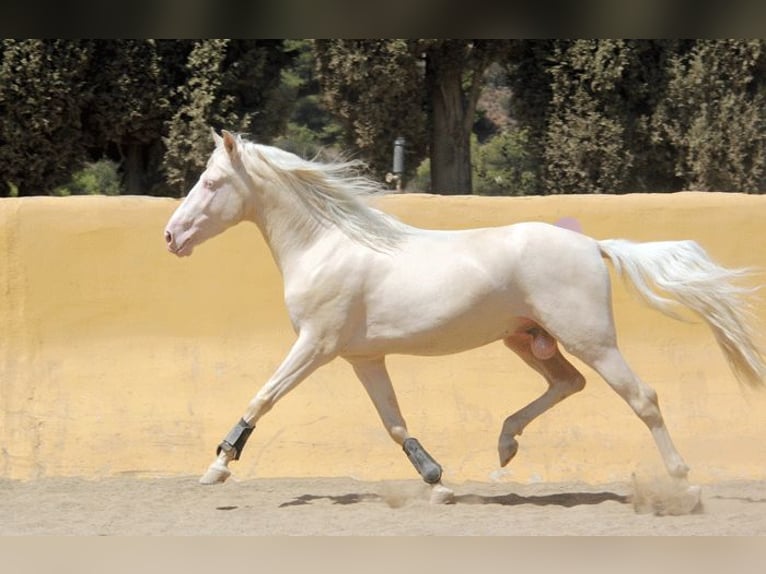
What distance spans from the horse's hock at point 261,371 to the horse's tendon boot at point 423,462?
0.80 m

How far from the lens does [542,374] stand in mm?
7188

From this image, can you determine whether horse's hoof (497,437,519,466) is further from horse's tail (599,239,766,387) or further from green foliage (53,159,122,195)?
green foliage (53,159,122,195)

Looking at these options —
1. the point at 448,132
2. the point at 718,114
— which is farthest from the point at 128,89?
the point at 718,114

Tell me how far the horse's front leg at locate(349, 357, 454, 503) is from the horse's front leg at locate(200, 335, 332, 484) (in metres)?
0.36

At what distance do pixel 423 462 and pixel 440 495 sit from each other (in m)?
0.19

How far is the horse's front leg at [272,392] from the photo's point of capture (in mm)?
6730

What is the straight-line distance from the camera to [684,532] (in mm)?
6059

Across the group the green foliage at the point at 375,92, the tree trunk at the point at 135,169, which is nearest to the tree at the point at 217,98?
the tree trunk at the point at 135,169

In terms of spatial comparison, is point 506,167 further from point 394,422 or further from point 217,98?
point 394,422

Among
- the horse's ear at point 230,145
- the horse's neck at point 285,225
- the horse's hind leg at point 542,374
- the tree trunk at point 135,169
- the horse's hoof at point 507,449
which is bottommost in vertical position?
the horse's hoof at point 507,449

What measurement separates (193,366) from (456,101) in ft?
21.4

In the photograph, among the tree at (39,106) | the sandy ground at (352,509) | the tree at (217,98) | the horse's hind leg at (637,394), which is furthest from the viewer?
the tree at (217,98)

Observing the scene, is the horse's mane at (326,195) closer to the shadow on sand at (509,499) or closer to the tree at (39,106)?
the shadow on sand at (509,499)

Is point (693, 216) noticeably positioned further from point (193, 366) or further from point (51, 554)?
point (51, 554)
